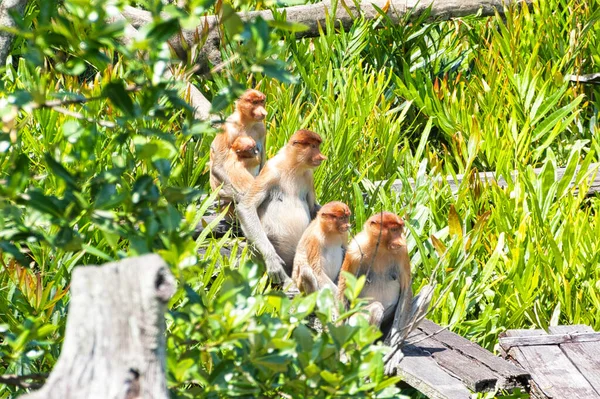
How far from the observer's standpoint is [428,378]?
3988 mm

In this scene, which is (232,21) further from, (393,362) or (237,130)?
(237,130)

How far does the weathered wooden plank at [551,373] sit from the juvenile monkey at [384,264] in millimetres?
662

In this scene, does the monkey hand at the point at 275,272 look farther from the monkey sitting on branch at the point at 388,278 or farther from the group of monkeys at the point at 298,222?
the monkey sitting on branch at the point at 388,278

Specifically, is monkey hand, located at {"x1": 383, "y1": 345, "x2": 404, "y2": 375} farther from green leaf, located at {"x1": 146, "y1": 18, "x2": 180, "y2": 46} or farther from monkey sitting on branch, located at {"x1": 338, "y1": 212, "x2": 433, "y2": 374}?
green leaf, located at {"x1": 146, "y1": 18, "x2": 180, "y2": 46}

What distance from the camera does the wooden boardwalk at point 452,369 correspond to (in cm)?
395

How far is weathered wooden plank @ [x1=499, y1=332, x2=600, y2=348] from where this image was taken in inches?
180

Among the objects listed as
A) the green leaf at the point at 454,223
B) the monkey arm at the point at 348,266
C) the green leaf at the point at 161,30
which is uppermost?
the green leaf at the point at 454,223

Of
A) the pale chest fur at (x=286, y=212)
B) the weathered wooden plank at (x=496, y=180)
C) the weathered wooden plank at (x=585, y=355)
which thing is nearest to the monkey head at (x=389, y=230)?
the pale chest fur at (x=286, y=212)

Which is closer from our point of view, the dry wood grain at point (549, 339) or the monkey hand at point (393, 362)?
the monkey hand at point (393, 362)

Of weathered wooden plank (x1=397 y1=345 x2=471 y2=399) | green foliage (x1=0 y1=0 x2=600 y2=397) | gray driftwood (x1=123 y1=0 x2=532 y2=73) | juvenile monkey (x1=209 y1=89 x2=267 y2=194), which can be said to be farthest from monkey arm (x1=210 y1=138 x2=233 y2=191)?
gray driftwood (x1=123 y1=0 x2=532 y2=73)

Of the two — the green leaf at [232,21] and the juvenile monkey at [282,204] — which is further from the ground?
the juvenile monkey at [282,204]

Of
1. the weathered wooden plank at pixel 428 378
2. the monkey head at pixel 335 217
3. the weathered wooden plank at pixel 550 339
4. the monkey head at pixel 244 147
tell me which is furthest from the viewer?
the monkey head at pixel 244 147

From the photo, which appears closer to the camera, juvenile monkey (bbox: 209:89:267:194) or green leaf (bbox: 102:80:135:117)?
green leaf (bbox: 102:80:135:117)

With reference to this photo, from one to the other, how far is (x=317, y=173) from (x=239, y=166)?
0.63 m
